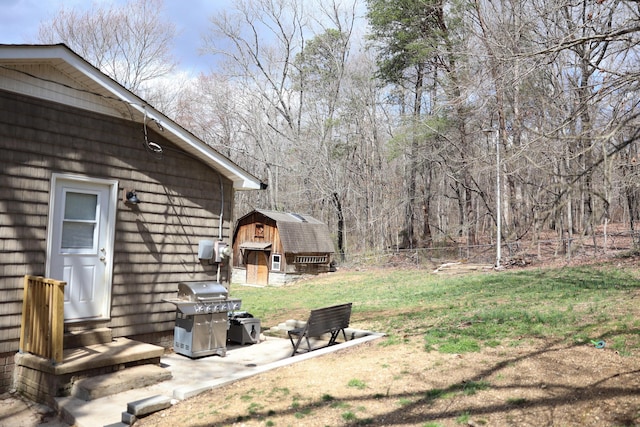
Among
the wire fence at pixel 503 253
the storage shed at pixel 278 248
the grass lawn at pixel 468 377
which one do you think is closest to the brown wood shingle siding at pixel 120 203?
the grass lawn at pixel 468 377

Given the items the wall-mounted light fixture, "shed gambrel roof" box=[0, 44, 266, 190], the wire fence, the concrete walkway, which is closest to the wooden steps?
the concrete walkway

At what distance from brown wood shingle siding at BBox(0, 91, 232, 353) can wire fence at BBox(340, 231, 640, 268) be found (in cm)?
1121

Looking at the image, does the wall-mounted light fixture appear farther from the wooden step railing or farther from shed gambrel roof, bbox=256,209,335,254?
shed gambrel roof, bbox=256,209,335,254

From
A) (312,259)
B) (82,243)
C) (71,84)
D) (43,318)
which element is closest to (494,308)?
(82,243)

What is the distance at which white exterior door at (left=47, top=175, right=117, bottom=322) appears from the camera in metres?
6.46

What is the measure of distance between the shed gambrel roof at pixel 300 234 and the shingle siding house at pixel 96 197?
15400 mm

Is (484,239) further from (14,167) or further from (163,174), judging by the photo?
(14,167)

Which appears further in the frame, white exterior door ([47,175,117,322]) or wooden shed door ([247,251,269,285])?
wooden shed door ([247,251,269,285])

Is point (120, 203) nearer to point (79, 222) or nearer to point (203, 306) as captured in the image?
point (79, 222)

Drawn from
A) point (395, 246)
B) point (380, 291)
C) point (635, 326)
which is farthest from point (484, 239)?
point (635, 326)

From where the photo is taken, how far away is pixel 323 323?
23.9 ft

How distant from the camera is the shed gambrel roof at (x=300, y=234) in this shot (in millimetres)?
24094

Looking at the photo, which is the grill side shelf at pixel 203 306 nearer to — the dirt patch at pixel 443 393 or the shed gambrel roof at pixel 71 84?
the dirt patch at pixel 443 393

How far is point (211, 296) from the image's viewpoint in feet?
23.8
